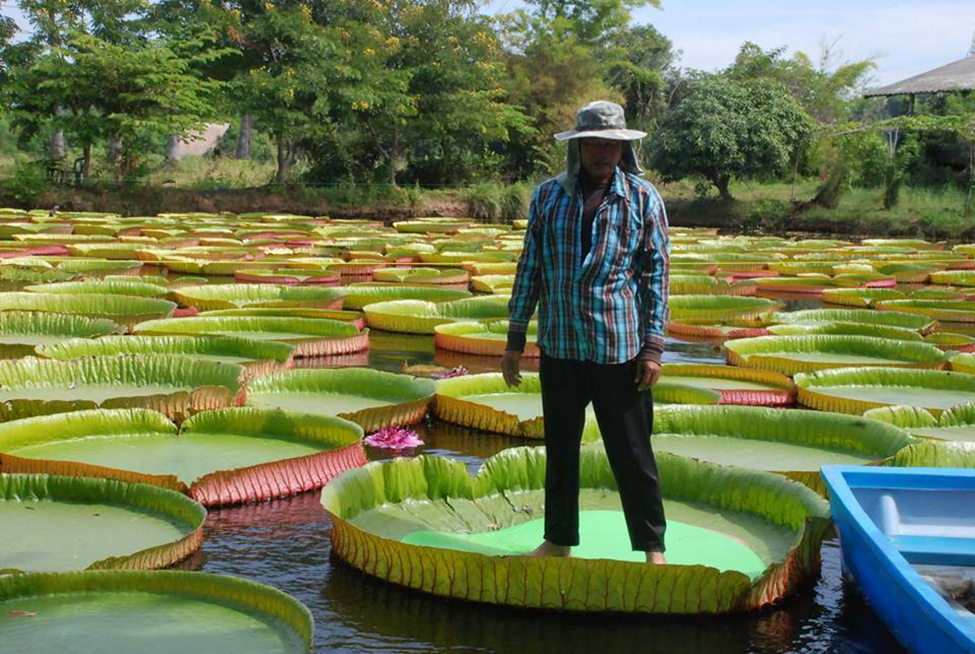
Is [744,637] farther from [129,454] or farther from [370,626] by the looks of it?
[129,454]

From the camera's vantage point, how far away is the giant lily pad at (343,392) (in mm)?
6168

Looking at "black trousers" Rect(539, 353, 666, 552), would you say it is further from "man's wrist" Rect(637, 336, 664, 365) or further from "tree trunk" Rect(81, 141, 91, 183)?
"tree trunk" Rect(81, 141, 91, 183)

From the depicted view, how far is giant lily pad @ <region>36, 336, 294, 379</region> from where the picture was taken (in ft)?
22.4

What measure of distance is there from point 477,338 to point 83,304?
3.37 m

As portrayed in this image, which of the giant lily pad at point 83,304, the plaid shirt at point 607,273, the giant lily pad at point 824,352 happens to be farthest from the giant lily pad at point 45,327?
the plaid shirt at point 607,273

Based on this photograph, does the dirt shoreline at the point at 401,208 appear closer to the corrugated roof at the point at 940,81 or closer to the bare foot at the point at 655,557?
the corrugated roof at the point at 940,81

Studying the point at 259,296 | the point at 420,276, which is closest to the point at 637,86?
the point at 420,276

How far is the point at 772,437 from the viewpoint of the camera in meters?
5.59

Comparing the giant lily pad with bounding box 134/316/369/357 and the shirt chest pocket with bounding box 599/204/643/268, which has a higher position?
the shirt chest pocket with bounding box 599/204/643/268

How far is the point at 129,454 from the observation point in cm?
503

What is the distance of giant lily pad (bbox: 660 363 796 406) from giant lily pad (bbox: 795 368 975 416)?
11 centimetres

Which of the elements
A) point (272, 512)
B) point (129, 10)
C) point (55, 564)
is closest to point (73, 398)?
point (272, 512)

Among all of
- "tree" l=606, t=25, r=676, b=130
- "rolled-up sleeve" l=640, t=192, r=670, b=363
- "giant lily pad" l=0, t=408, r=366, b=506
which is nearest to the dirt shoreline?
A: "tree" l=606, t=25, r=676, b=130

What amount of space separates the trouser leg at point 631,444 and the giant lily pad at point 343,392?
2.61m
